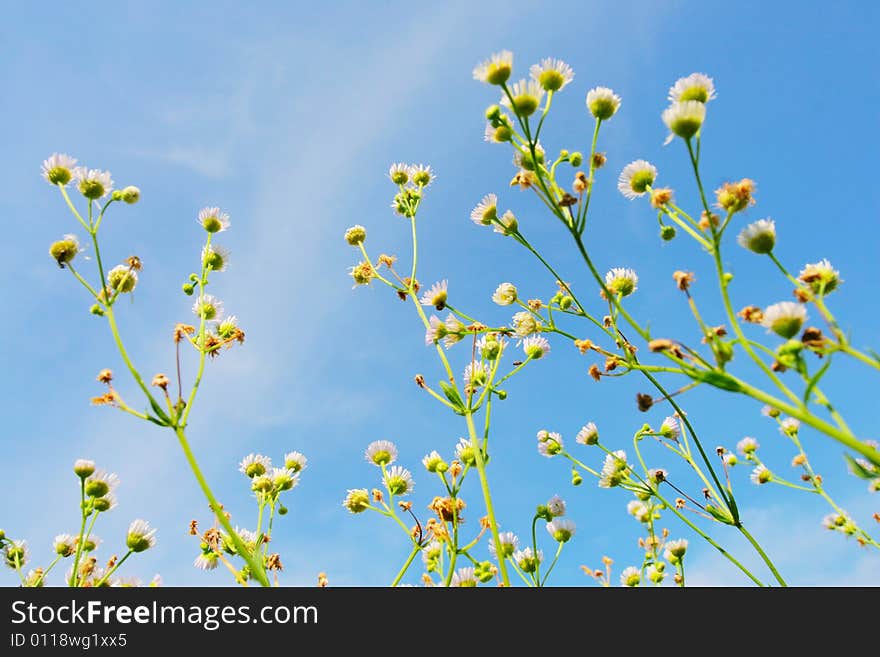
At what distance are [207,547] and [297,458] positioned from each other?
733 millimetres

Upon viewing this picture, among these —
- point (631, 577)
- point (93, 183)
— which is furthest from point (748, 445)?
point (93, 183)

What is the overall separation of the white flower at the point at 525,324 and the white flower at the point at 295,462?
164 cm

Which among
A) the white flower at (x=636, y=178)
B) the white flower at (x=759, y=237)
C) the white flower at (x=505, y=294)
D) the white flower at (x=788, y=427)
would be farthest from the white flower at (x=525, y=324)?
the white flower at (x=788, y=427)

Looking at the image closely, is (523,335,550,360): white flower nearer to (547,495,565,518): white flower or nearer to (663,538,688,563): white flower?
(547,495,565,518): white flower

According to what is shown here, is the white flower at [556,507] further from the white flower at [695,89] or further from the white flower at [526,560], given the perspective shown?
the white flower at [695,89]

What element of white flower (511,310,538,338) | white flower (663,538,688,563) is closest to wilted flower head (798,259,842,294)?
white flower (511,310,538,338)

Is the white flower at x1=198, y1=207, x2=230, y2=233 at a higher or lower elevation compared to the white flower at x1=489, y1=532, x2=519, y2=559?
higher

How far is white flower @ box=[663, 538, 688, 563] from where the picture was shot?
13.2 feet

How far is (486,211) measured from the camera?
307cm

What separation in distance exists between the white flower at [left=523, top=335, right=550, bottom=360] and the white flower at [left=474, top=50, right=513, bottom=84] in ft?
5.42

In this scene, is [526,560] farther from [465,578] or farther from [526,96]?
[526,96]

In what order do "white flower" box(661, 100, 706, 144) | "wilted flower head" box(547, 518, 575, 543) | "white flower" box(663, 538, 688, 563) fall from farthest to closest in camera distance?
"white flower" box(663, 538, 688, 563), "wilted flower head" box(547, 518, 575, 543), "white flower" box(661, 100, 706, 144)

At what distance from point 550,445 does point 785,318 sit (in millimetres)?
2350
